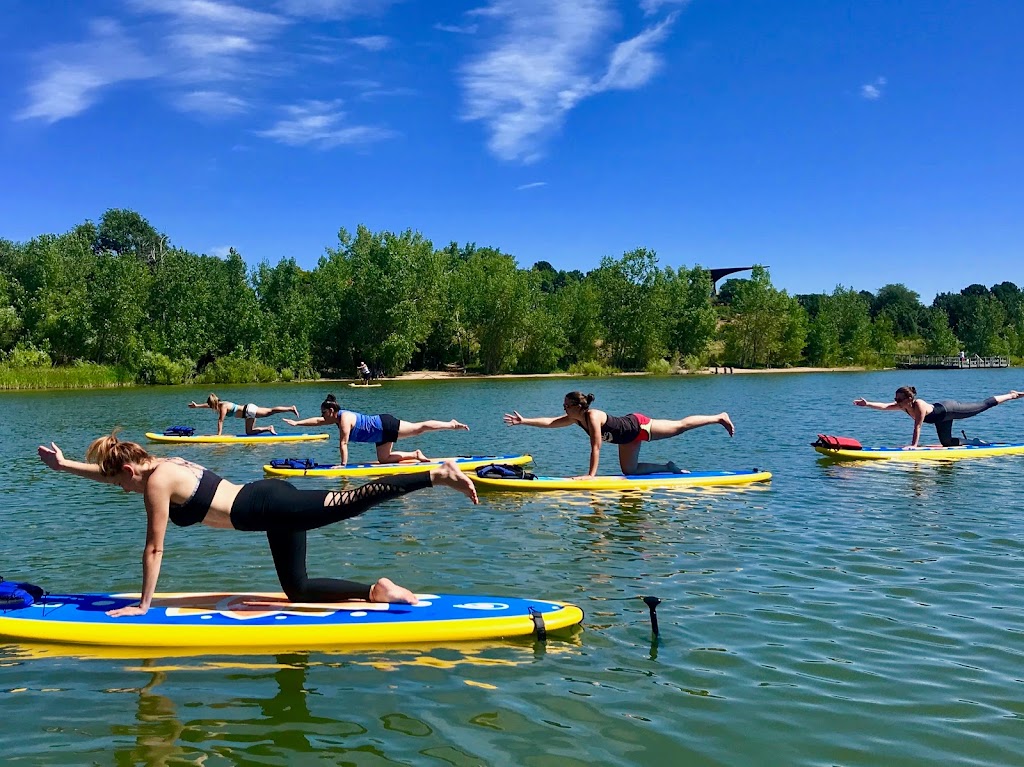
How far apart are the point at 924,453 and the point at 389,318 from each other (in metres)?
62.1

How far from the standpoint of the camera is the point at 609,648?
732 centimetres

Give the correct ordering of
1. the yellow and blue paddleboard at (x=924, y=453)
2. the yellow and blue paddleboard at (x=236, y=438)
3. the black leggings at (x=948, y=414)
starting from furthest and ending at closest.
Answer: the yellow and blue paddleboard at (x=236, y=438) → the black leggings at (x=948, y=414) → the yellow and blue paddleboard at (x=924, y=453)

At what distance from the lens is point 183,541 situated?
39.1ft

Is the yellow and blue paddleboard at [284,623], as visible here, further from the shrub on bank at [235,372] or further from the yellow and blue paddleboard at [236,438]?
the shrub on bank at [235,372]

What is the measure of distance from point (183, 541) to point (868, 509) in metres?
11.1

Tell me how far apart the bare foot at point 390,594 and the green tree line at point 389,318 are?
65189mm

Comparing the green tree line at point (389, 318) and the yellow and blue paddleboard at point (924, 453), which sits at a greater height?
the green tree line at point (389, 318)

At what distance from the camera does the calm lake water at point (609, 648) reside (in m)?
5.68

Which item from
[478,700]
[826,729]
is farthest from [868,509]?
[478,700]

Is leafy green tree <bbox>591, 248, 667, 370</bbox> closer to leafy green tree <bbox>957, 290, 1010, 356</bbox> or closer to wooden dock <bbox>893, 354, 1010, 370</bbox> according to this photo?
wooden dock <bbox>893, 354, 1010, 370</bbox>

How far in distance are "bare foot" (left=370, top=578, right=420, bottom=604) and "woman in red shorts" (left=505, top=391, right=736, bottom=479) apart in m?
6.77

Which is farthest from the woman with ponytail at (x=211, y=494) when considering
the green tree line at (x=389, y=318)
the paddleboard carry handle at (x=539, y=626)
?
the green tree line at (x=389, y=318)

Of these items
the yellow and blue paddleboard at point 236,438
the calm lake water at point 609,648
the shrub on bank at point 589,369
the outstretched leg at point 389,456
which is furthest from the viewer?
the shrub on bank at point 589,369

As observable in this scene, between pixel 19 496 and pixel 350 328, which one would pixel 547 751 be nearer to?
pixel 19 496
